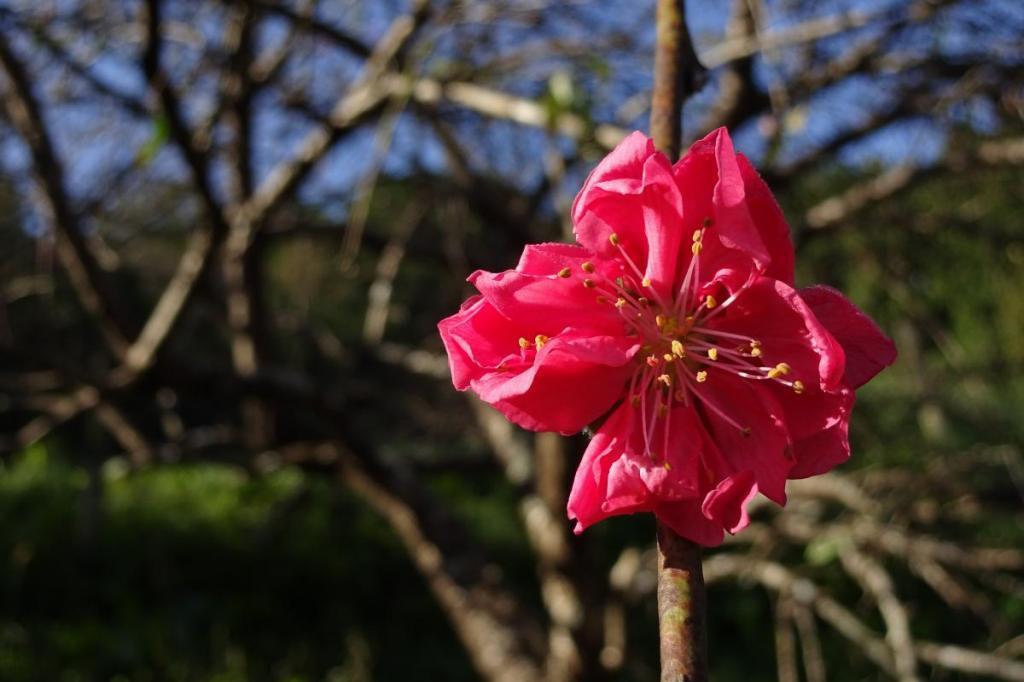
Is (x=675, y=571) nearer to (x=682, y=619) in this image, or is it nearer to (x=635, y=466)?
(x=682, y=619)

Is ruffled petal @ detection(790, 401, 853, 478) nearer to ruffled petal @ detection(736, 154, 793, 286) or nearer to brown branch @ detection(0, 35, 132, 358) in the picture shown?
ruffled petal @ detection(736, 154, 793, 286)

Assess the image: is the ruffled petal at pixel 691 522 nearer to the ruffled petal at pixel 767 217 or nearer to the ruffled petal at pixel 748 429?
the ruffled petal at pixel 748 429

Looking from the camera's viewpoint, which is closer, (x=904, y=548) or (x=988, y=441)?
(x=904, y=548)

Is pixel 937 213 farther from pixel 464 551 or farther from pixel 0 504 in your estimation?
pixel 0 504

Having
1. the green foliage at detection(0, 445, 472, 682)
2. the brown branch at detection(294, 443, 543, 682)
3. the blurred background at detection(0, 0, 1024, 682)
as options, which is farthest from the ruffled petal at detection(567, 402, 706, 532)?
the green foliage at detection(0, 445, 472, 682)

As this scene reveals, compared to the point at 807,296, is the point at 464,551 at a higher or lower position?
lower

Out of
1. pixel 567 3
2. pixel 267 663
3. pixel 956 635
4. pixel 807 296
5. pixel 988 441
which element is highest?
pixel 567 3

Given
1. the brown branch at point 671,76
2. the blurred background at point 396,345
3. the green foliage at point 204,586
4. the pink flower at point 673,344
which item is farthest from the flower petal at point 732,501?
the green foliage at point 204,586

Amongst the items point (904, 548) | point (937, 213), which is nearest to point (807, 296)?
point (904, 548)
